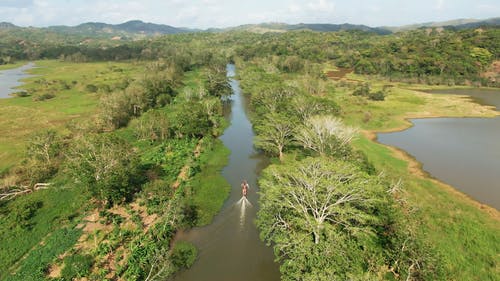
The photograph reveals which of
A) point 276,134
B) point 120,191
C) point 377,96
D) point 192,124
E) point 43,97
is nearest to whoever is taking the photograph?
point 120,191

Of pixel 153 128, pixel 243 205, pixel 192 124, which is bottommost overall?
pixel 243 205

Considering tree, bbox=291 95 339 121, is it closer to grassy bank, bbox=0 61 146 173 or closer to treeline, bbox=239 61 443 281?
treeline, bbox=239 61 443 281

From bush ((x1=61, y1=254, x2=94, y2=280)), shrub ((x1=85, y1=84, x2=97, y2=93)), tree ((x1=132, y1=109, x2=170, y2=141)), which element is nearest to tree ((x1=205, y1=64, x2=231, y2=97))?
tree ((x1=132, y1=109, x2=170, y2=141))

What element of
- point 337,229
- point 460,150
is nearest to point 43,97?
point 337,229

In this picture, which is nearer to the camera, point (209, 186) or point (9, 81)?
point (209, 186)

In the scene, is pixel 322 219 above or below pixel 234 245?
above

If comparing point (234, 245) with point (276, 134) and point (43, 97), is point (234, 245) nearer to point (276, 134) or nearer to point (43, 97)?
point (276, 134)

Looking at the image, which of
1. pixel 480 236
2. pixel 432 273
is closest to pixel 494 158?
pixel 480 236
